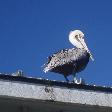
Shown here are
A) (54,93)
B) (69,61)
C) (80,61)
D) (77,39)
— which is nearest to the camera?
(54,93)

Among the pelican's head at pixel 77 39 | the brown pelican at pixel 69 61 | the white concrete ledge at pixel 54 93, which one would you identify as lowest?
the white concrete ledge at pixel 54 93

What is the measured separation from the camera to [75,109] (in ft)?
44.3

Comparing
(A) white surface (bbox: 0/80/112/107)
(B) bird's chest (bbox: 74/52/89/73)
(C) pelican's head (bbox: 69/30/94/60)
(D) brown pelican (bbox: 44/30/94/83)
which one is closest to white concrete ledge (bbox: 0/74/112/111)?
(A) white surface (bbox: 0/80/112/107)

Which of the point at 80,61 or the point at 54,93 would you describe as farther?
the point at 80,61

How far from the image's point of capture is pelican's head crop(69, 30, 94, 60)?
20.0 metres

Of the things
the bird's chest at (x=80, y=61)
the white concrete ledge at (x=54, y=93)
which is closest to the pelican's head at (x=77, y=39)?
the bird's chest at (x=80, y=61)

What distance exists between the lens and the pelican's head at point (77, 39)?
65.7 feet

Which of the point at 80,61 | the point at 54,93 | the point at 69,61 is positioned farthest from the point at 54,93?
the point at 80,61

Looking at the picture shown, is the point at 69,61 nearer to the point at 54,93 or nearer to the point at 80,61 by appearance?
the point at 80,61

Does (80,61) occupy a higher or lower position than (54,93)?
higher

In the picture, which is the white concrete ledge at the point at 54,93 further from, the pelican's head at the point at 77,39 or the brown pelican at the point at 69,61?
the pelican's head at the point at 77,39

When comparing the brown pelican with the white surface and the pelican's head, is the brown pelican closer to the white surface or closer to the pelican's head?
the pelican's head

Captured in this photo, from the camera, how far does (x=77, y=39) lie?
2045 centimetres

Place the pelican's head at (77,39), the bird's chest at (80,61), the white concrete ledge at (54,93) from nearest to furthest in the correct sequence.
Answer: the white concrete ledge at (54,93) → the bird's chest at (80,61) → the pelican's head at (77,39)
